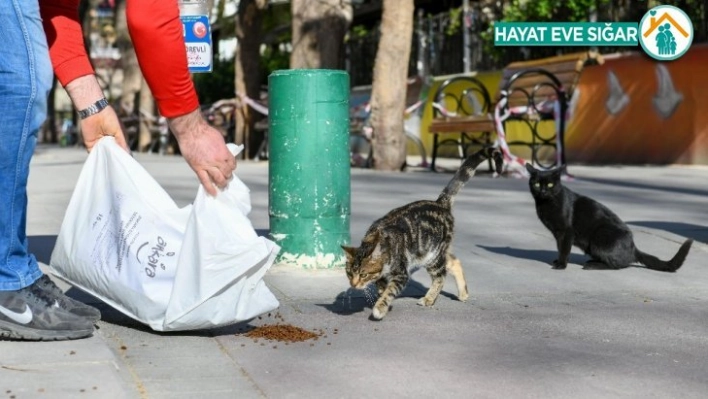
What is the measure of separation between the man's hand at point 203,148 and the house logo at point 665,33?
1229cm

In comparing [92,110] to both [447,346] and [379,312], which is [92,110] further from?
[447,346]

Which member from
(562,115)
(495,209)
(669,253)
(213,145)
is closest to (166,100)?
(213,145)

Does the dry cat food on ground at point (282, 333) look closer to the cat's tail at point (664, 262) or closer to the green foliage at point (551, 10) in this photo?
the cat's tail at point (664, 262)

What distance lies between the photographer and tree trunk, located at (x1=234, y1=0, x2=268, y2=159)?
20484mm

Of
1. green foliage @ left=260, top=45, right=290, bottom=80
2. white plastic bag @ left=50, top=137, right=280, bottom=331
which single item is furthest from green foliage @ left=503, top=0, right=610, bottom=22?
white plastic bag @ left=50, top=137, right=280, bottom=331

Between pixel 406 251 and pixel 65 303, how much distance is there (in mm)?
1564

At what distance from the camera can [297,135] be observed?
6.31 metres

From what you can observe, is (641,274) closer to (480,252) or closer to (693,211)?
(480,252)

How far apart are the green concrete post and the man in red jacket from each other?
1936 mm

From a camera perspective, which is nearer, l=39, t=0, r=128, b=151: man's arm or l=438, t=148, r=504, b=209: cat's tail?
l=39, t=0, r=128, b=151: man's arm

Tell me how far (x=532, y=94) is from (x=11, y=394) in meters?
10.4

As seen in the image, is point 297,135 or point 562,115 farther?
point 562,115

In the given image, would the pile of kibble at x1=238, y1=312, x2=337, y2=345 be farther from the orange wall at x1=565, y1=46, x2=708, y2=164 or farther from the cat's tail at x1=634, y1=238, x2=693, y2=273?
the orange wall at x1=565, y1=46, x2=708, y2=164

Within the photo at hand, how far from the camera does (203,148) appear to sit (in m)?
4.30
